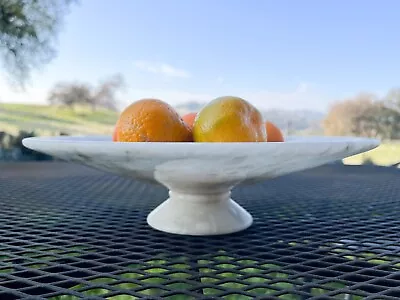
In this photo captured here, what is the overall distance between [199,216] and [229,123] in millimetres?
112

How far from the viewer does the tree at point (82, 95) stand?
3.12m

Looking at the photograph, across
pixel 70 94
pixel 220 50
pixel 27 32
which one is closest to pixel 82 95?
pixel 70 94

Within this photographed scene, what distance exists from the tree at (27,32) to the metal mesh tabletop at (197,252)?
9.78ft

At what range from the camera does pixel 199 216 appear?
414mm

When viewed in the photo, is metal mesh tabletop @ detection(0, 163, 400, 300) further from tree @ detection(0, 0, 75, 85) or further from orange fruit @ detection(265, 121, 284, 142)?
tree @ detection(0, 0, 75, 85)

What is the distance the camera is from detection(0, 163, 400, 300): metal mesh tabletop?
27 centimetres

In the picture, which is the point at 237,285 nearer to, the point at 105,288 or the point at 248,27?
the point at 105,288

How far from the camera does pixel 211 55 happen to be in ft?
12.8

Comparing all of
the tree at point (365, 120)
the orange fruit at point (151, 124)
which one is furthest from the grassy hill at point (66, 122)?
the orange fruit at point (151, 124)

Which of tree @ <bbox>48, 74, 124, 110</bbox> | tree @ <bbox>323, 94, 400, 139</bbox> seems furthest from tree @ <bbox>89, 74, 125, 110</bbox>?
tree @ <bbox>323, 94, 400, 139</bbox>

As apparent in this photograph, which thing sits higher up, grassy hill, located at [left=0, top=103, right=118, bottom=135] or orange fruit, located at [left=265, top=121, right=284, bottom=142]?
grassy hill, located at [left=0, top=103, right=118, bottom=135]

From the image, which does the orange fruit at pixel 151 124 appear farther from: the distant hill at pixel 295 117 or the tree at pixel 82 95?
the tree at pixel 82 95

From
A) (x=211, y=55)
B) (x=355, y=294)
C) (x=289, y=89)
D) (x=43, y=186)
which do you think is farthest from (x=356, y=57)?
(x=355, y=294)

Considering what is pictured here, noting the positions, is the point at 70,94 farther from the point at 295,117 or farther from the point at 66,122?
the point at 295,117
